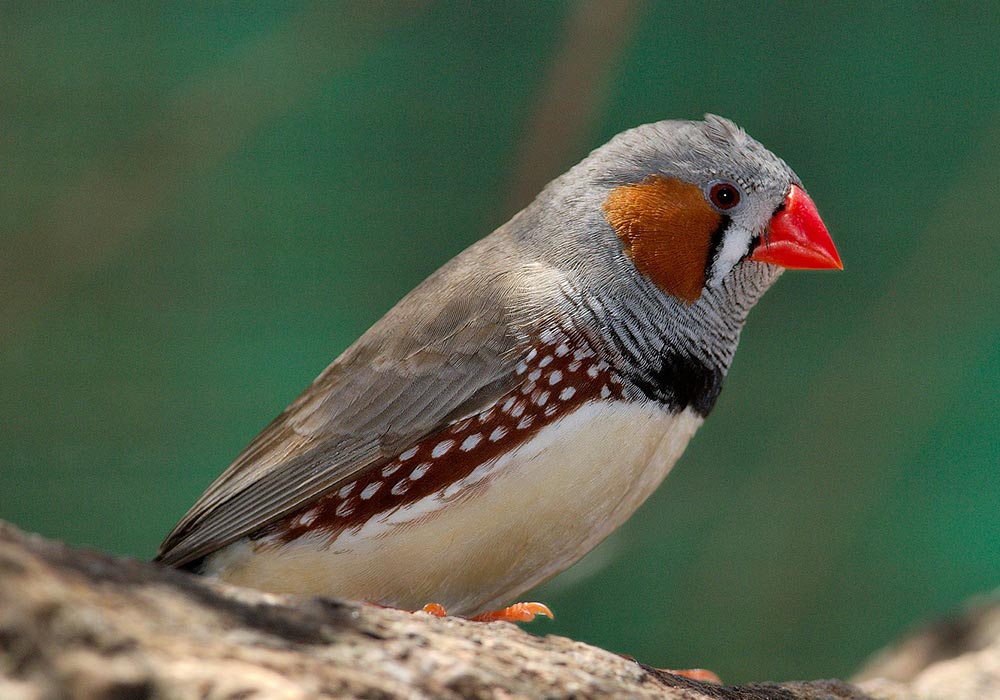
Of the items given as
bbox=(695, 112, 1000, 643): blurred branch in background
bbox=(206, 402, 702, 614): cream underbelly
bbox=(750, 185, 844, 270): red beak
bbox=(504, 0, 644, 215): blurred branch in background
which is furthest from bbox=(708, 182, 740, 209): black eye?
bbox=(695, 112, 1000, 643): blurred branch in background

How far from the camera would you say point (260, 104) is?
189 inches

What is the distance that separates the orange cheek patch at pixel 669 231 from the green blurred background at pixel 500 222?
208cm

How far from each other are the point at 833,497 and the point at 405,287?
2492mm

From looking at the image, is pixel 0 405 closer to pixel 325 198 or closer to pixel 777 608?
pixel 325 198

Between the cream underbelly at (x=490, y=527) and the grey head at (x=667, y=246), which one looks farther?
the grey head at (x=667, y=246)

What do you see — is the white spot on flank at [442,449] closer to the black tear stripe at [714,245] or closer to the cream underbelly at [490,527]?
the cream underbelly at [490,527]

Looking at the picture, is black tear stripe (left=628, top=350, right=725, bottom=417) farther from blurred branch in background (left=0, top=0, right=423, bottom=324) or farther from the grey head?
blurred branch in background (left=0, top=0, right=423, bottom=324)

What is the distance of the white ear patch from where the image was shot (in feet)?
9.27

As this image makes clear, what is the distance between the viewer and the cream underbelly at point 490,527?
100 inches

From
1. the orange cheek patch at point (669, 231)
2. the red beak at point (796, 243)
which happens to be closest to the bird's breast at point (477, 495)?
the orange cheek patch at point (669, 231)

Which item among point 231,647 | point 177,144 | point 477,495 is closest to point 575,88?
point 177,144

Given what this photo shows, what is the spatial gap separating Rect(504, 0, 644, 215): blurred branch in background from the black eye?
2.05m

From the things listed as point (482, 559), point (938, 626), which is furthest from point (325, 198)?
point (938, 626)

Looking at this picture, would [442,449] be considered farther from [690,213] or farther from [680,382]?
[690,213]
